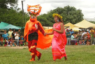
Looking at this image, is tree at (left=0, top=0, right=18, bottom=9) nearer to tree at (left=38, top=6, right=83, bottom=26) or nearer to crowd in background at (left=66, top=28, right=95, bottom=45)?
tree at (left=38, top=6, right=83, bottom=26)

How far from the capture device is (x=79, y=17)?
83.7 metres

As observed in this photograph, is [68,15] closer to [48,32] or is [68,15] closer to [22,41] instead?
[22,41]

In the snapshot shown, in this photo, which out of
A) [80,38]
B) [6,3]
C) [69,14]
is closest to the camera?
[80,38]

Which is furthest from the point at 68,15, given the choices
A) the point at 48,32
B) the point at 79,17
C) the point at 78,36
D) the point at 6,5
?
the point at 48,32

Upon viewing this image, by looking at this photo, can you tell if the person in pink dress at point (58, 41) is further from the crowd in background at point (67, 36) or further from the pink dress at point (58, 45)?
the crowd in background at point (67, 36)

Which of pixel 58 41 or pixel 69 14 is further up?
pixel 58 41

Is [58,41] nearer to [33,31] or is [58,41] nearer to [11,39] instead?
[33,31]

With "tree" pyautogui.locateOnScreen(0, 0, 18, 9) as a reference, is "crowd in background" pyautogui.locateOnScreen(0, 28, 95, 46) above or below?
below

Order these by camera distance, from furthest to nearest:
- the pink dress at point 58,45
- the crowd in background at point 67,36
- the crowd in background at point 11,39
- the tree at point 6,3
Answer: the tree at point 6,3 < the crowd in background at point 67,36 < the crowd in background at point 11,39 < the pink dress at point 58,45

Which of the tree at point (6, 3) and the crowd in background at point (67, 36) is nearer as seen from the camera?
the crowd in background at point (67, 36)

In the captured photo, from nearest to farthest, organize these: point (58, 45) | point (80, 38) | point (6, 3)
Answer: point (58, 45) < point (80, 38) < point (6, 3)

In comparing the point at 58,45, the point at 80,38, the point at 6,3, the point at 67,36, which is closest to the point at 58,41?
the point at 58,45

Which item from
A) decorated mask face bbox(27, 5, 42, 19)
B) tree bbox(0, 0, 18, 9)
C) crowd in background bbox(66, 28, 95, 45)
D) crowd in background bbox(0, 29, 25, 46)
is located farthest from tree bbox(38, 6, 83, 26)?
decorated mask face bbox(27, 5, 42, 19)

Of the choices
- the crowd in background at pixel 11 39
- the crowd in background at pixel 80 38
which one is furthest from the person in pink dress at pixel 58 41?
the crowd in background at pixel 80 38
